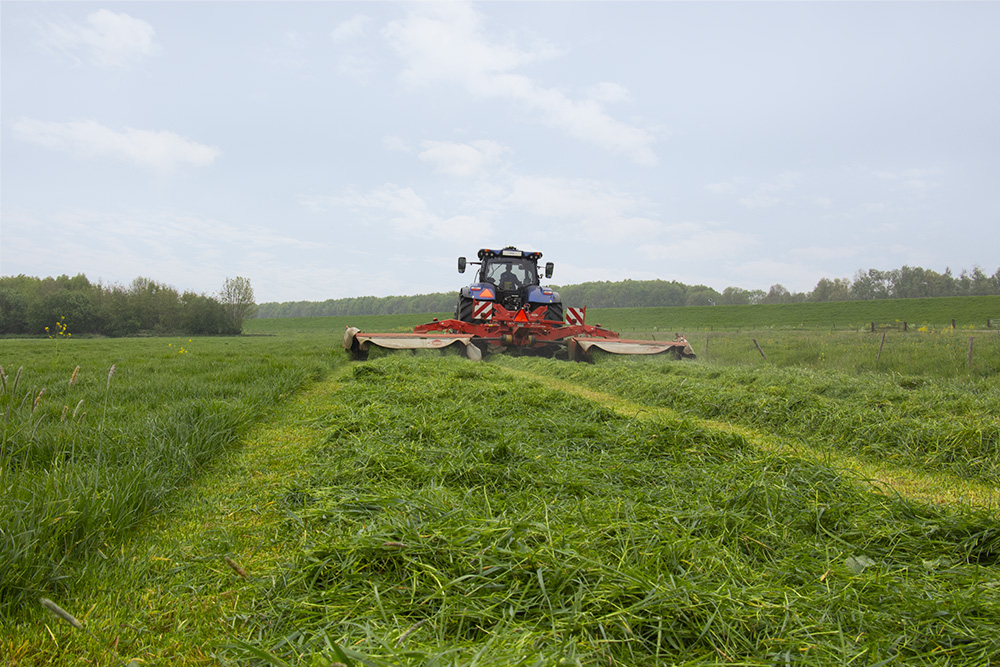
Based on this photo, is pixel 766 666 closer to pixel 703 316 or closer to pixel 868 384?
pixel 868 384

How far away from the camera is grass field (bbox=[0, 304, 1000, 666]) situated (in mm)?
1360

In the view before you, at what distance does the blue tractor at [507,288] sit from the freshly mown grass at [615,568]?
9.22 meters

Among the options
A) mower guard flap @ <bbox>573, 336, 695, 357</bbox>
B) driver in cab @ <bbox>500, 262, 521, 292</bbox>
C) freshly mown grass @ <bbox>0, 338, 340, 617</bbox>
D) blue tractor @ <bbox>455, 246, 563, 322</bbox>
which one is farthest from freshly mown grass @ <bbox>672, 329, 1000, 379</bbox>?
freshly mown grass @ <bbox>0, 338, 340, 617</bbox>

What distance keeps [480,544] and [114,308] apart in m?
45.3

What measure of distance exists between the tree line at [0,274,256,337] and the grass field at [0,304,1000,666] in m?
39.3

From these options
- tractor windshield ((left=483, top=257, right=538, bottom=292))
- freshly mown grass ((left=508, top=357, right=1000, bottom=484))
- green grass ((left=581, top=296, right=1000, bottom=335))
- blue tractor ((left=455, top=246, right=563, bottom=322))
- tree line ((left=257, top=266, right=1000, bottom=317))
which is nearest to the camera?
freshly mown grass ((left=508, top=357, right=1000, bottom=484))

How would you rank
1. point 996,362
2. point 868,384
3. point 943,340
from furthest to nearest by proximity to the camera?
point 943,340
point 996,362
point 868,384

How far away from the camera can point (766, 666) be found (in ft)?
4.11

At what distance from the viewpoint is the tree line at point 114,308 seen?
116ft

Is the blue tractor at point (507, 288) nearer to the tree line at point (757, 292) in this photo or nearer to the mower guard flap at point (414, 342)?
the mower guard flap at point (414, 342)

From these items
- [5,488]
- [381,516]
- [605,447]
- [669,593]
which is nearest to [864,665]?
[669,593]

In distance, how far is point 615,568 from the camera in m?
1.55

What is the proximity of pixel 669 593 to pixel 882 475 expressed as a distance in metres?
2.88

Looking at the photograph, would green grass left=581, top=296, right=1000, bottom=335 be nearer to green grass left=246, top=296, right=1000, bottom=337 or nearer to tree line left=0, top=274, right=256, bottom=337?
green grass left=246, top=296, right=1000, bottom=337
